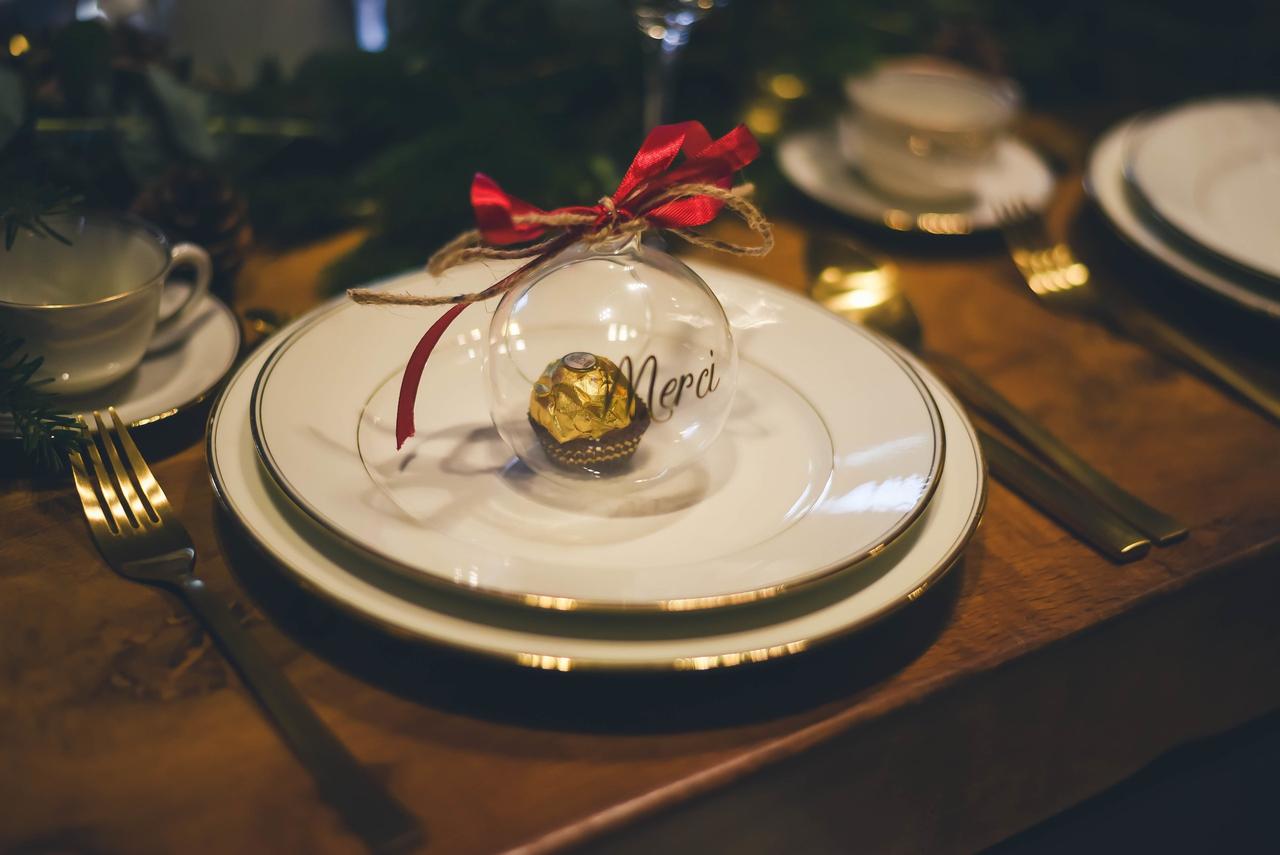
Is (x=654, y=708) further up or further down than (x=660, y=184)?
further down

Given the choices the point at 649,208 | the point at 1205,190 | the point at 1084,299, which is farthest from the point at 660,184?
the point at 1205,190

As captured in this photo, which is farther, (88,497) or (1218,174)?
(1218,174)

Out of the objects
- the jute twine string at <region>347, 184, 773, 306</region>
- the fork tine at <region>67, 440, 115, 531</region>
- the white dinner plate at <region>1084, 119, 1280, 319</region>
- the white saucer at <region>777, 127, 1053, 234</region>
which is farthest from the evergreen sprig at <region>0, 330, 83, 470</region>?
the white dinner plate at <region>1084, 119, 1280, 319</region>

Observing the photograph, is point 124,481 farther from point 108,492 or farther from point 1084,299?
point 1084,299

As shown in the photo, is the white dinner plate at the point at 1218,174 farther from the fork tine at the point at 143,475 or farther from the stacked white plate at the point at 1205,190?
the fork tine at the point at 143,475

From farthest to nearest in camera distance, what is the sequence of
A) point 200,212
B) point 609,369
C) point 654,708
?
point 200,212, point 609,369, point 654,708

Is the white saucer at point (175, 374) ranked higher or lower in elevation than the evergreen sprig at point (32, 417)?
lower

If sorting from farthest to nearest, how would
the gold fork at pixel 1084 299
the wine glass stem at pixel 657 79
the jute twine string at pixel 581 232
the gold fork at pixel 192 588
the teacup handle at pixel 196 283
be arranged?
the wine glass stem at pixel 657 79 → the gold fork at pixel 1084 299 → the teacup handle at pixel 196 283 → the jute twine string at pixel 581 232 → the gold fork at pixel 192 588

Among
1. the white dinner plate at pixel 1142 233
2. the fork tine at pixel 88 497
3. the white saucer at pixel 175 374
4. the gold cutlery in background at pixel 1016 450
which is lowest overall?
the gold cutlery in background at pixel 1016 450

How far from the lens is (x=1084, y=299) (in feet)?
2.64

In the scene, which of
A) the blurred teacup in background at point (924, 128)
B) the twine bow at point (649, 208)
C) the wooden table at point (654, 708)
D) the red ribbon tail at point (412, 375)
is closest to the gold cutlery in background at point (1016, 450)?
the wooden table at point (654, 708)

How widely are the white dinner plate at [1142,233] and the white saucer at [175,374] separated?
670 mm

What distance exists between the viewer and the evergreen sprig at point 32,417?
506 mm

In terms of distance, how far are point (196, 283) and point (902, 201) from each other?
590 millimetres
